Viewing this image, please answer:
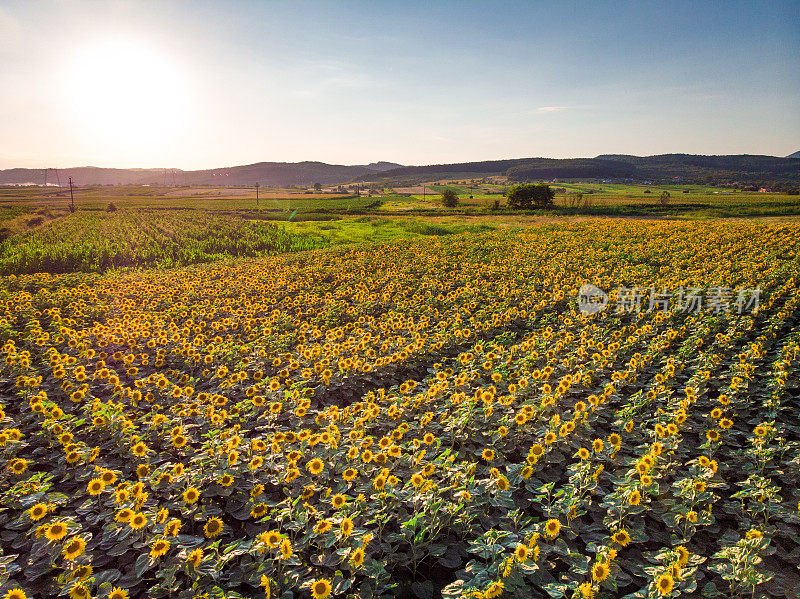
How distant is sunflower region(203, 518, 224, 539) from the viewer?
3519 millimetres

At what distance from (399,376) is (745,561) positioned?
5.12 metres

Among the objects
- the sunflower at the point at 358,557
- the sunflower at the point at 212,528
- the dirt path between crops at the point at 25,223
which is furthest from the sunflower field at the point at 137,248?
the sunflower at the point at 358,557

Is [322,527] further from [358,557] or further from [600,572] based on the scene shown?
[600,572]

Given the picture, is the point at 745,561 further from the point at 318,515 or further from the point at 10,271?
the point at 10,271

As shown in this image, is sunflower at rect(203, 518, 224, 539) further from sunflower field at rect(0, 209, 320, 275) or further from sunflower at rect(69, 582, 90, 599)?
sunflower field at rect(0, 209, 320, 275)

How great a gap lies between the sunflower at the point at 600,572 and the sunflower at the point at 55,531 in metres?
4.30

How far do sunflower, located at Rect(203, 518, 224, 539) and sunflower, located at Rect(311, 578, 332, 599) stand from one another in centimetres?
114

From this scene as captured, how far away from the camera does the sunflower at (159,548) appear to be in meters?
3.20

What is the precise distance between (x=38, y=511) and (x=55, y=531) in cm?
38

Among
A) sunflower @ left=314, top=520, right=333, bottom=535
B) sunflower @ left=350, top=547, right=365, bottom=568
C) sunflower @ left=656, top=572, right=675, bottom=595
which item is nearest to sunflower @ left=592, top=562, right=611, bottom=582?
sunflower @ left=656, top=572, right=675, bottom=595

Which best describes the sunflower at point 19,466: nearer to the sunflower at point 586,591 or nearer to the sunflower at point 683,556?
the sunflower at point 586,591

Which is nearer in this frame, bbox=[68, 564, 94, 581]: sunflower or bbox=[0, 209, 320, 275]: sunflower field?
bbox=[68, 564, 94, 581]: sunflower

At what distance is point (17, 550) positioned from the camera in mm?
3672

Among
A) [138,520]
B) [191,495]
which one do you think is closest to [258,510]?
[191,495]
